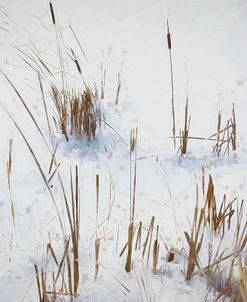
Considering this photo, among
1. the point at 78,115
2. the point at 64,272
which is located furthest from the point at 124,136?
the point at 64,272

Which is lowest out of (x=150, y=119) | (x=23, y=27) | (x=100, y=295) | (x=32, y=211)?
(x=100, y=295)

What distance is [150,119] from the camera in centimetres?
131

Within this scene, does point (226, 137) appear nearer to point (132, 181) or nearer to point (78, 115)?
point (132, 181)

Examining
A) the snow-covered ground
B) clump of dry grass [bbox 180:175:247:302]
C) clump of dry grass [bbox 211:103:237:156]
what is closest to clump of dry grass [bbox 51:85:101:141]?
the snow-covered ground

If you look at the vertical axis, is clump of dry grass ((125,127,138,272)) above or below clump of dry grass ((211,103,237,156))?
below

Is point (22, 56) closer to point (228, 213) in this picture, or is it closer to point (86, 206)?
point (86, 206)

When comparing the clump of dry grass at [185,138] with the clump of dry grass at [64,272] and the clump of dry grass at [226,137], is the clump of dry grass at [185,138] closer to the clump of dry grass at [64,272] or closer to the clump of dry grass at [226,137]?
the clump of dry grass at [226,137]

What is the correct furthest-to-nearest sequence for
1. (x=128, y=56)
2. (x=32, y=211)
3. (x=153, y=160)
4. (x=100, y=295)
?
(x=128, y=56)
(x=153, y=160)
(x=32, y=211)
(x=100, y=295)

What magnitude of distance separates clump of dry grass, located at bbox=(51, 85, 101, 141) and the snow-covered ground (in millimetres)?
40

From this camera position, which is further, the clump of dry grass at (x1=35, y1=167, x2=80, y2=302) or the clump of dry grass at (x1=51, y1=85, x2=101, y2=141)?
the clump of dry grass at (x1=51, y1=85, x2=101, y2=141)

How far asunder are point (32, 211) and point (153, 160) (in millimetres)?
376

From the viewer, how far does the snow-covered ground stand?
0.96m

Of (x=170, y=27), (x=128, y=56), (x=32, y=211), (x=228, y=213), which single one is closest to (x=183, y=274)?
(x=228, y=213)

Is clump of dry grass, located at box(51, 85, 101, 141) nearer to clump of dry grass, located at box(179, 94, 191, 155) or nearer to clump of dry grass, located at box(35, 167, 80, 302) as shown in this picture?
clump of dry grass, located at box(179, 94, 191, 155)
